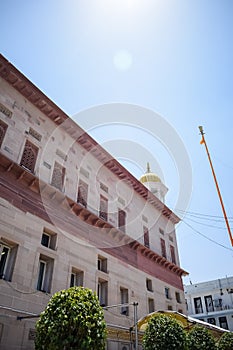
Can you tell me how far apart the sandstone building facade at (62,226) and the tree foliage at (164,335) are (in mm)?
1720

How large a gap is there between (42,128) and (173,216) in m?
17.9

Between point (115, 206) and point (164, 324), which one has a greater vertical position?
point (115, 206)

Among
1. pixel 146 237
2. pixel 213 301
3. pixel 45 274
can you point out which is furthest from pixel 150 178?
pixel 213 301

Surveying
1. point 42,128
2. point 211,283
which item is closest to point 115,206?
point 42,128

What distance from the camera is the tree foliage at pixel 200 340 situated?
15.7 metres

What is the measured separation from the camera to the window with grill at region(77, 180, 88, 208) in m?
18.5

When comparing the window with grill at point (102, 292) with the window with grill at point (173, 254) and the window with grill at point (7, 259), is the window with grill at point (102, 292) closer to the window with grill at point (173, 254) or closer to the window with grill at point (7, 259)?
the window with grill at point (7, 259)

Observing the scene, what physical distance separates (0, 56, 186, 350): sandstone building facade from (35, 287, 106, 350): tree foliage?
9.85 ft

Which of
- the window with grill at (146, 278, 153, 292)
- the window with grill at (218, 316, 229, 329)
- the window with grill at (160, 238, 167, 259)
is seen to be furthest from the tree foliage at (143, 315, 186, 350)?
the window with grill at (218, 316, 229, 329)

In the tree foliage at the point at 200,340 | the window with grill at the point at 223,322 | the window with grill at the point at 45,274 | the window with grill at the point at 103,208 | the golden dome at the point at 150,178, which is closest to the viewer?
the window with grill at the point at 45,274

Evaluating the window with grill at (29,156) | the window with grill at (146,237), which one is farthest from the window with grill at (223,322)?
the window with grill at (29,156)

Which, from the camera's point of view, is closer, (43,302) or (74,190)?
(43,302)

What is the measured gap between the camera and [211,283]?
45406mm

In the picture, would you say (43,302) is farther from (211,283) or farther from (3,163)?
(211,283)
